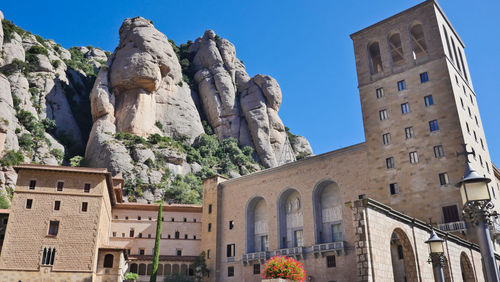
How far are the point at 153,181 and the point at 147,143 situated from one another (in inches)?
341

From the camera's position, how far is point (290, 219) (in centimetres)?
4153

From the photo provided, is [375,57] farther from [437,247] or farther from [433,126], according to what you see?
[437,247]

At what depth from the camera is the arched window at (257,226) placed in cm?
4322

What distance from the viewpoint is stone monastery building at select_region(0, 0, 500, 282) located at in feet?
109

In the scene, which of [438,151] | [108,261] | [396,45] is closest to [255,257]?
[108,261]

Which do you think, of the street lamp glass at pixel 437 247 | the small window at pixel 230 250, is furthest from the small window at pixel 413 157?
the street lamp glass at pixel 437 247

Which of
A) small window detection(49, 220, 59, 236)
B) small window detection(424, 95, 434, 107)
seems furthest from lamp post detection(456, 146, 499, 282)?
small window detection(49, 220, 59, 236)

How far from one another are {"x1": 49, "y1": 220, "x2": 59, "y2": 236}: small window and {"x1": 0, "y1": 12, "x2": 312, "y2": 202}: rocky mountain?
16.1 meters

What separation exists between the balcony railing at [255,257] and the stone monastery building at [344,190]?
0.37 ft

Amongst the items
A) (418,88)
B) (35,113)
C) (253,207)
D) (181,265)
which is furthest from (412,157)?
(35,113)

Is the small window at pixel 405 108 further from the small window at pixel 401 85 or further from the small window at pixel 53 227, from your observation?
the small window at pixel 53 227

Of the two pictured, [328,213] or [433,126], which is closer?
[433,126]

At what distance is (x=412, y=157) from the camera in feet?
113

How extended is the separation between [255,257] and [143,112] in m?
40.3
